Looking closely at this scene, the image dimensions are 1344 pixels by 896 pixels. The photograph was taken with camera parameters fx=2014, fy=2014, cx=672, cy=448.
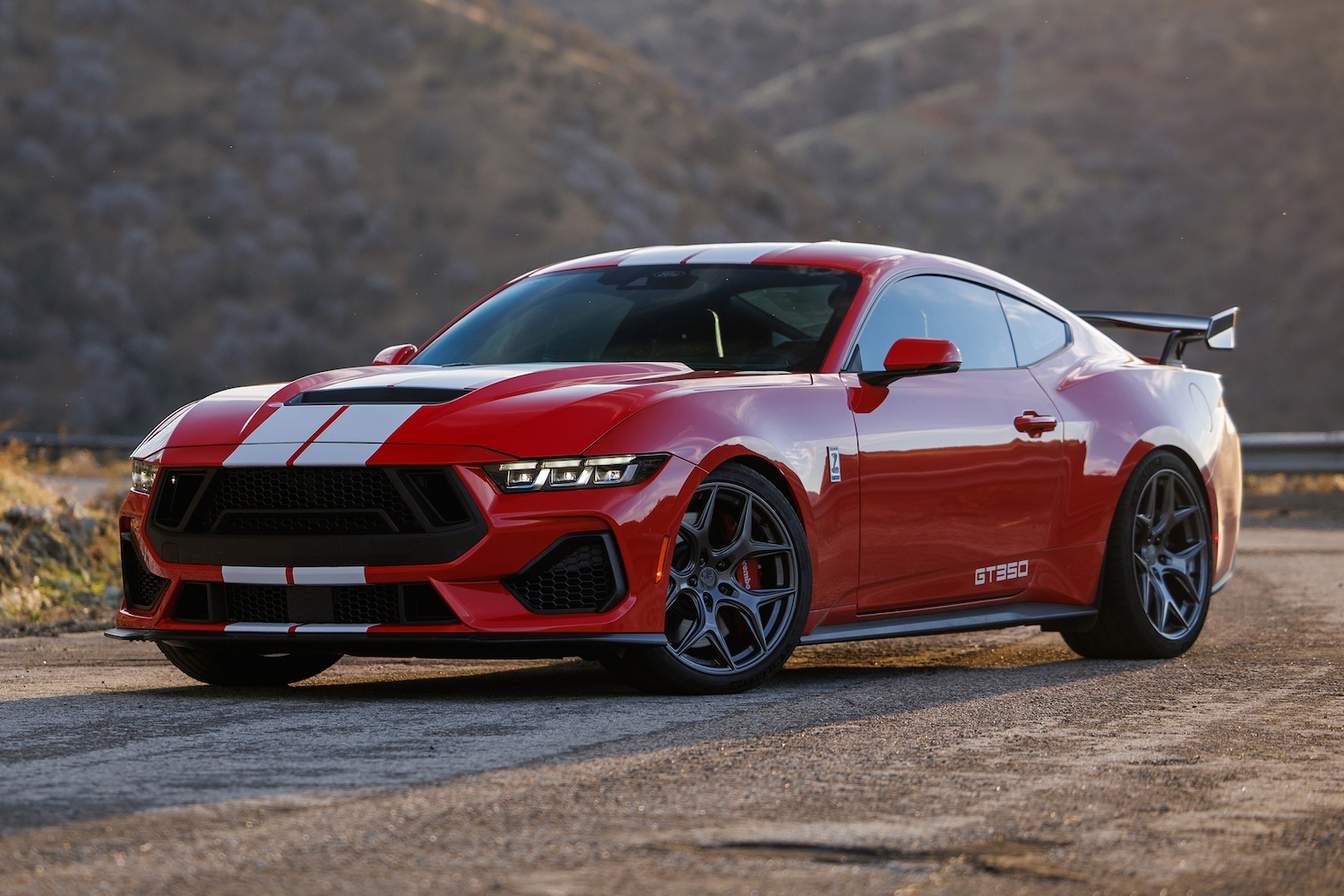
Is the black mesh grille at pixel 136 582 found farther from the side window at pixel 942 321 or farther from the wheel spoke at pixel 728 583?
the side window at pixel 942 321

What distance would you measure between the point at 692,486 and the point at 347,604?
1082mm

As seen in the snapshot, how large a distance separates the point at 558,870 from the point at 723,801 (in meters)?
0.76

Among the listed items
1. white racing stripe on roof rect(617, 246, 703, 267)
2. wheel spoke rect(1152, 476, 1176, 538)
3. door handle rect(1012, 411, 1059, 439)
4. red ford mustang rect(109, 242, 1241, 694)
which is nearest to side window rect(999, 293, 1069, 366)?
red ford mustang rect(109, 242, 1241, 694)

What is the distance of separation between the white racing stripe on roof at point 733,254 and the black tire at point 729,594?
4.44ft

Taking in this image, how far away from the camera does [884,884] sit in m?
3.58

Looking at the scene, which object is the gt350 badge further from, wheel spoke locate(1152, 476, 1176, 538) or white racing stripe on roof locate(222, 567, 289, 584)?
white racing stripe on roof locate(222, 567, 289, 584)

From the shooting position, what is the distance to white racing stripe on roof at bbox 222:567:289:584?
5.99 metres

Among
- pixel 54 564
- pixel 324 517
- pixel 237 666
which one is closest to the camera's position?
pixel 324 517

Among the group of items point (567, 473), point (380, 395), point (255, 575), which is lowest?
point (255, 575)

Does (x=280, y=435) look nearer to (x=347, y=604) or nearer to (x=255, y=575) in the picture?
(x=255, y=575)

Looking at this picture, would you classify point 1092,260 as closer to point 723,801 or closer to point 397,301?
point 397,301

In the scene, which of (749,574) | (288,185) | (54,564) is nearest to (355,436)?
(749,574)

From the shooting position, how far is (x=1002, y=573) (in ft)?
24.2

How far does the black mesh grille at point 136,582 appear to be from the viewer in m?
6.38
